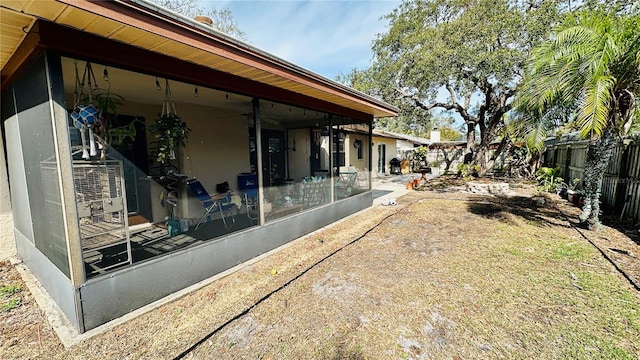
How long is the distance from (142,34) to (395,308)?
3367 millimetres

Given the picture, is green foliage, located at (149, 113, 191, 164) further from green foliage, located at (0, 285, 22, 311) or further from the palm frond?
the palm frond

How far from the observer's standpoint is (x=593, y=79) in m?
3.94

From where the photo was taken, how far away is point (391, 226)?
5430 millimetres

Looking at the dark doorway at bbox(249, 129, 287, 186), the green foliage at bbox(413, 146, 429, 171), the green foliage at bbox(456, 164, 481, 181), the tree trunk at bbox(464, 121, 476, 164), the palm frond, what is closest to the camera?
the palm frond

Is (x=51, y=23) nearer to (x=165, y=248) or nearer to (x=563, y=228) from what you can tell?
(x=165, y=248)

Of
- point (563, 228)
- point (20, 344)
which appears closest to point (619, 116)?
point (563, 228)

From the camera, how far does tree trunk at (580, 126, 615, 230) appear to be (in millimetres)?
4607

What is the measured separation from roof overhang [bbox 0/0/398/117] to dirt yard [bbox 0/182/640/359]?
8.12 feet

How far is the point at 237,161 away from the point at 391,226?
150 inches

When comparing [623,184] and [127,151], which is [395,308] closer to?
[127,151]

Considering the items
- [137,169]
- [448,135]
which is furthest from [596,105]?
[448,135]

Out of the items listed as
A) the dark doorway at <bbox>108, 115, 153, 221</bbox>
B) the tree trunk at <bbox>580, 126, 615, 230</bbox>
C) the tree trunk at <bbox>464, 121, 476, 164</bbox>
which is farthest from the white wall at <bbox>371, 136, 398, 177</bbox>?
the dark doorway at <bbox>108, 115, 153, 221</bbox>

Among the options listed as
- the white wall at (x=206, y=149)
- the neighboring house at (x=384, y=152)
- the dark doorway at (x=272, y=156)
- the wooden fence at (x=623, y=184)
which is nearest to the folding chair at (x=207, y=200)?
the white wall at (x=206, y=149)

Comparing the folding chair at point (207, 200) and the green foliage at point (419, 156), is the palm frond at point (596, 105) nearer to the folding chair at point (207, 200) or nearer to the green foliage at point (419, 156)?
the folding chair at point (207, 200)
